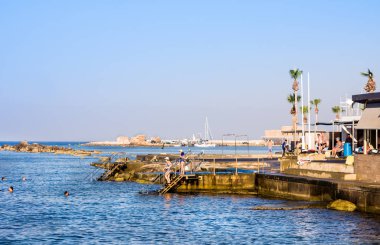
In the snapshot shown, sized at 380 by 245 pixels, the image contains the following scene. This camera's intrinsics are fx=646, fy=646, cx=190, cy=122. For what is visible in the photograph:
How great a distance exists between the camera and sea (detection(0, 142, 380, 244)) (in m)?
33.5

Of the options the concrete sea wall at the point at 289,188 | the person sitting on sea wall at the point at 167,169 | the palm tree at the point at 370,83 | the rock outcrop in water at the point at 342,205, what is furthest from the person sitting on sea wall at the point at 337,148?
the palm tree at the point at 370,83

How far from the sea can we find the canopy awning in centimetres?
714

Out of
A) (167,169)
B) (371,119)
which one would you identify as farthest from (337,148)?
(167,169)

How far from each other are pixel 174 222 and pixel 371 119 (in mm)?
15799

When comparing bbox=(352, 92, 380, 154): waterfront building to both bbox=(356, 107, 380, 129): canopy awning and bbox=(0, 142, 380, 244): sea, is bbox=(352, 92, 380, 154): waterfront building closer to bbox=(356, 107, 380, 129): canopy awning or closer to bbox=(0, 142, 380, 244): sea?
bbox=(356, 107, 380, 129): canopy awning

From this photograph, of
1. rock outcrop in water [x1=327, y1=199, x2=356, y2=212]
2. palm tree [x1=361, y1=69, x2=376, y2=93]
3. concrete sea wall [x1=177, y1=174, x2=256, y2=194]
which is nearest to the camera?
rock outcrop in water [x1=327, y1=199, x2=356, y2=212]

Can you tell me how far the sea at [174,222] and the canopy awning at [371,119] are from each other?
7144mm

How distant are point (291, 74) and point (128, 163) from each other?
150 feet

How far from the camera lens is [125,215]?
43.8m

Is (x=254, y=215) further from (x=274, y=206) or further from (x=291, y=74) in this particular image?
(x=291, y=74)

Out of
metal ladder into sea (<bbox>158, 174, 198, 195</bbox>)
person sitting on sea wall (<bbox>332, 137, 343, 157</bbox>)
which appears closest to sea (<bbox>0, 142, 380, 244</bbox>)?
metal ladder into sea (<bbox>158, 174, 198, 195</bbox>)

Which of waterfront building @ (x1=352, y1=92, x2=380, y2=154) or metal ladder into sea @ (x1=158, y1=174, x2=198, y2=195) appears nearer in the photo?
waterfront building @ (x1=352, y1=92, x2=380, y2=154)

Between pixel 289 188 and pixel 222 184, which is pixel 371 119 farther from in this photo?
pixel 222 184

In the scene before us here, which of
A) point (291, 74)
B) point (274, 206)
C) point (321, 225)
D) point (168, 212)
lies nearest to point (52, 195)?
point (168, 212)
